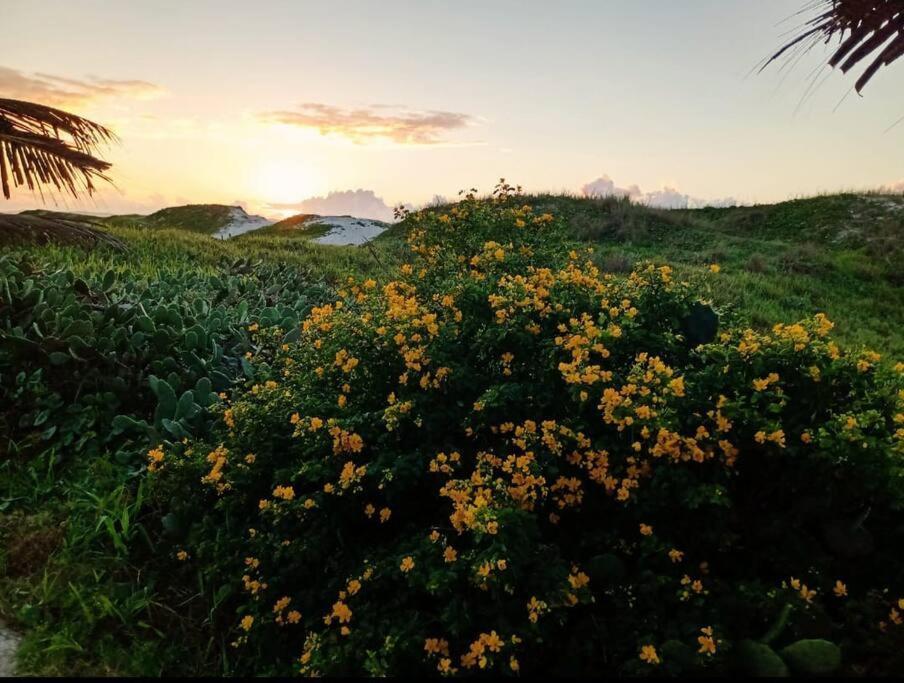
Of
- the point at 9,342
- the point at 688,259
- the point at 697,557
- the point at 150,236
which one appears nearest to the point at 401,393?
the point at 697,557

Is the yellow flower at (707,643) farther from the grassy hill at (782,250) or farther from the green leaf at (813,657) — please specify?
the grassy hill at (782,250)

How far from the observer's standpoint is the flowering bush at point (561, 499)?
284 centimetres

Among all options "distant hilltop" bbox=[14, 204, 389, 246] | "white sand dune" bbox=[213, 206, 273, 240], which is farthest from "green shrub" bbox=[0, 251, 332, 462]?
"white sand dune" bbox=[213, 206, 273, 240]

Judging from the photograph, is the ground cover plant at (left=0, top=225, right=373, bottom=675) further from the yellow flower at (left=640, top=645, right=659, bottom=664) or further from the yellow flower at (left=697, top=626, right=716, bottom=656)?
the yellow flower at (left=697, top=626, right=716, bottom=656)

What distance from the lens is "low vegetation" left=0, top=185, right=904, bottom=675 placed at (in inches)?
113

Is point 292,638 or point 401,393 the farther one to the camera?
point 401,393

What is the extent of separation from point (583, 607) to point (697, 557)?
670 millimetres

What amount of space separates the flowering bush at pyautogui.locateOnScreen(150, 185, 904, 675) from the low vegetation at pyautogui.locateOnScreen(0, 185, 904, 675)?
2 centimetres

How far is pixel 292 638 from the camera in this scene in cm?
342

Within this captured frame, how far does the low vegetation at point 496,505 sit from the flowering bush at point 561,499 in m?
0.02

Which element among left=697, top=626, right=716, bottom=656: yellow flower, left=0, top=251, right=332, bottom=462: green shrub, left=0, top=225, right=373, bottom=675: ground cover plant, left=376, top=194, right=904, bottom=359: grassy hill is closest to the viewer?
left=697, top=626, right=716, bottom=656: yellow flower

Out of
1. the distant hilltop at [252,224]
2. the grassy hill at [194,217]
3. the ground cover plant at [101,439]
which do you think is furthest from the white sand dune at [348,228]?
the ground cover plant at [101,439]

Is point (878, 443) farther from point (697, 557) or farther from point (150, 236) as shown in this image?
point (150, 236)

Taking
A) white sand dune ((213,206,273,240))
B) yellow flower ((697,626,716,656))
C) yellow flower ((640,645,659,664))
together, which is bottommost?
white sand dune ((213,206,273,240))
